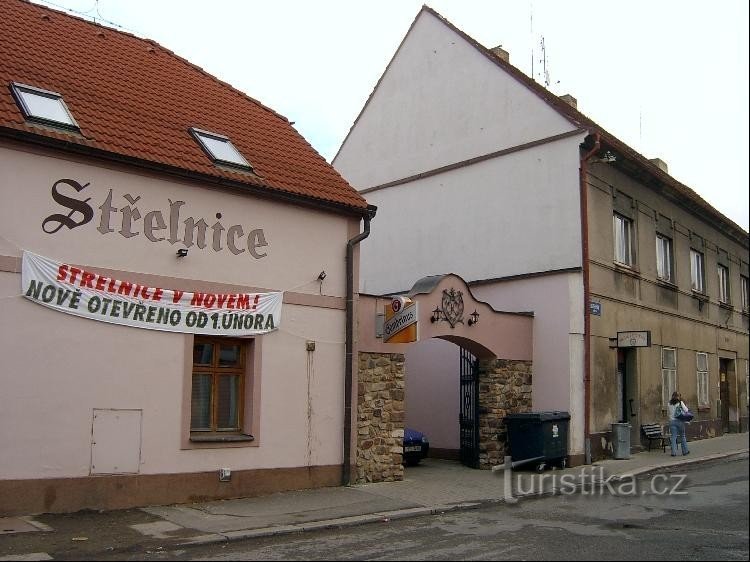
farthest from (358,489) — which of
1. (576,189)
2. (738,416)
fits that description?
(738,416)

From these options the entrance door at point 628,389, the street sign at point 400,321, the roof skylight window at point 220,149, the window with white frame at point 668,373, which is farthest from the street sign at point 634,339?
the roof skylight window at point 220,149

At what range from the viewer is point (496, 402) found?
1588cm

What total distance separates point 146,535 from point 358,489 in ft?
14.1

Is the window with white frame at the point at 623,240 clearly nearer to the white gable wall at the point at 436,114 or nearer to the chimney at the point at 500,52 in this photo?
the white gable wall at the point at 436,114

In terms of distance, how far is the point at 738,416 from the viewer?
24406 millimetres

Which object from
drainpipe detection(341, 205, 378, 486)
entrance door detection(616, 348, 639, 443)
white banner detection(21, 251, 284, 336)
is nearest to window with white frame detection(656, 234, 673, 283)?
entrance door detection(616, 348, 639, 443)

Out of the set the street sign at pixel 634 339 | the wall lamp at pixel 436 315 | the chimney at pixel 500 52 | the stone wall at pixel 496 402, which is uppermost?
the chimney at pixel 500 52

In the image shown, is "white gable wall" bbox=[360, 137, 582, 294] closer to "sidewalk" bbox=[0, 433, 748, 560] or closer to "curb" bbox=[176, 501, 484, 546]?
"sidewalk" bbox=[0, 433, 748, 560]

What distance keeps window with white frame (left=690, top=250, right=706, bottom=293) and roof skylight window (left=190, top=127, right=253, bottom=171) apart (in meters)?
15.3

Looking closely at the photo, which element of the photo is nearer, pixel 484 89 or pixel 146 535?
pixel 146 535

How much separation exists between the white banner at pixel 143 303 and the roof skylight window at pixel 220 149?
2137 mm

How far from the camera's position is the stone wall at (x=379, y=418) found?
43.5 ft

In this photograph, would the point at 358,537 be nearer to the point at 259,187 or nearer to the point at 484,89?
the point at 259,187

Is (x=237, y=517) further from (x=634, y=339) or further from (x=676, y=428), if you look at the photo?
(x=676, y=428)
